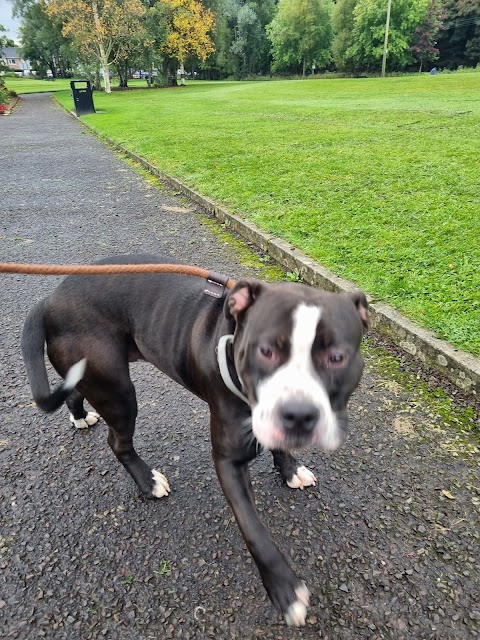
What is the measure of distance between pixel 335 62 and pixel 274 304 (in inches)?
2909

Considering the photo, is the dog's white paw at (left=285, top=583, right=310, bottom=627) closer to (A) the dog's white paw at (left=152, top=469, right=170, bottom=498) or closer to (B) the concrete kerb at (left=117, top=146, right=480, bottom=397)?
(A) the dog's white paw at (left=152, top=469, right=170, bottom=498)

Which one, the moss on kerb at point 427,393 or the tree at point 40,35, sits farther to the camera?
the tree at point 40,35

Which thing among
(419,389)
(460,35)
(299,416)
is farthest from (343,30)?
(299,416)

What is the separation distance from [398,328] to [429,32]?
69.5m

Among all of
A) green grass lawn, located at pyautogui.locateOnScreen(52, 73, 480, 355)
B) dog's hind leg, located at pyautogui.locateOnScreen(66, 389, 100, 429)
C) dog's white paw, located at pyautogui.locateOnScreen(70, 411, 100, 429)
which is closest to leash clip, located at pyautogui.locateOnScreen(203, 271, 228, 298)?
dog's hind leg, located at pyautogui.locateOnScreen(66, 389, 100, 429)

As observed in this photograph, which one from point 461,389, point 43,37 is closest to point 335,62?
point 43,37

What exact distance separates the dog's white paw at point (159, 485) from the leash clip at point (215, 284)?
1054mm

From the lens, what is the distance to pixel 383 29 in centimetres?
5859

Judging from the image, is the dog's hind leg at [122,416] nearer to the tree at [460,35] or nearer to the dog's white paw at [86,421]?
the dog's white paw at [86,421]

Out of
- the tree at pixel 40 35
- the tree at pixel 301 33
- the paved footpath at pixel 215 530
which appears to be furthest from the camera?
the tree at pixel 301 33

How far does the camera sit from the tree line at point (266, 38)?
43281 millimetres

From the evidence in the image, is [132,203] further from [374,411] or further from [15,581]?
[15,581]

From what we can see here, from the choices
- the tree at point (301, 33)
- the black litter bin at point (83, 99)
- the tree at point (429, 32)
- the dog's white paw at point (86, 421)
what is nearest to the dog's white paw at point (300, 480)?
the dog's white paw at point (86, 421)

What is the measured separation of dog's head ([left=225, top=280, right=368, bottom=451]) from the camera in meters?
1.63
